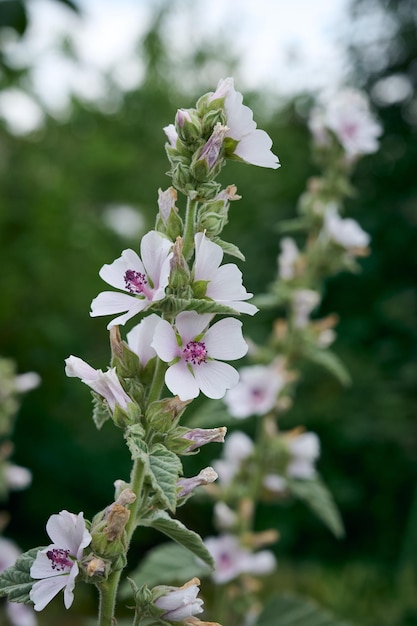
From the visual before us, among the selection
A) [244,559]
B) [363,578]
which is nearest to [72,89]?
[363,578]

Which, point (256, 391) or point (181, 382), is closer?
point (181, 382)

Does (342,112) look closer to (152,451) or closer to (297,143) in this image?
(152,451)

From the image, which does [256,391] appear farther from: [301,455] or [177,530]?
[177,530]

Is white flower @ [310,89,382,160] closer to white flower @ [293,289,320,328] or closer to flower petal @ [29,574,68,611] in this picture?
white flower @ [293,289,320,328]

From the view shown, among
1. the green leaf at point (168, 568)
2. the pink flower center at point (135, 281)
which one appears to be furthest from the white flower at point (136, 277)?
the green leaf at point (168, 568)

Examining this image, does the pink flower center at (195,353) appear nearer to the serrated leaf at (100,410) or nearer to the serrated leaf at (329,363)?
the serrated leaf at (100,410)

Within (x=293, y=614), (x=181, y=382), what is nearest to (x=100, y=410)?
(x=181, y=382)
